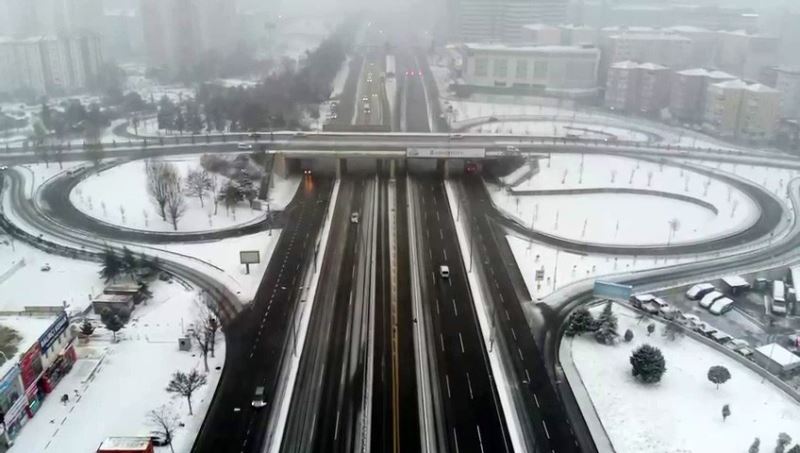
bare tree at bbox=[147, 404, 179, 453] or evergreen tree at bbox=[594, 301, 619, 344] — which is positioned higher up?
evergreen tree at bbox=[594, 301, 619, 344]

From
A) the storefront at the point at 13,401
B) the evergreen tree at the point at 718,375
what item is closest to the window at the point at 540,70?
the evergreen tree at the point at 718,375

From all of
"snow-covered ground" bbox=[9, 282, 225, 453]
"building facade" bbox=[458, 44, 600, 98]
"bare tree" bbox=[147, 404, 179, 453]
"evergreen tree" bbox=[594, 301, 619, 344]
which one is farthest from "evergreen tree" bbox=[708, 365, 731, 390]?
"building facade" bbox=[458, 44, 600, 98]

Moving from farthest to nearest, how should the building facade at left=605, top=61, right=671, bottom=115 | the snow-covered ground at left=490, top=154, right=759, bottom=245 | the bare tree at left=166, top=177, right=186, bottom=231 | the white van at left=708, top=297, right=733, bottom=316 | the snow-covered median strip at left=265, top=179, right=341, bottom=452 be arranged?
1. the building facade at left=605, top=61, right=671, bottom=115
2. the snow-covered ground at left=490, top=154, right=759, bottom=245
3. the bare tree at left=166, top=177, right=186, bottom=231
4. the white van at left=708, top=297, right=733, bottom=316
5. the snow-covered median strip at left=265, top=179, right=341, bottom=452

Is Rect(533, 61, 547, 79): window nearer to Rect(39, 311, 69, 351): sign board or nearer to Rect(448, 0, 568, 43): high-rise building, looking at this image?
Rect(448, 0, 568, 43): high-rise building

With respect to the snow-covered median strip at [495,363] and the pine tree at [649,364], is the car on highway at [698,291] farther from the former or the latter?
the snow-covered median strip at [495,363]

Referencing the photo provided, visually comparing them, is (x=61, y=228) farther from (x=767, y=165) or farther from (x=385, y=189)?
(x=767, y=165)

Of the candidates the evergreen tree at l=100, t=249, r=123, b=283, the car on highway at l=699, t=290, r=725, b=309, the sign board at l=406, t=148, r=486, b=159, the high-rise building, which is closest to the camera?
the car on highway at l=699, t=290, r=725, b=309

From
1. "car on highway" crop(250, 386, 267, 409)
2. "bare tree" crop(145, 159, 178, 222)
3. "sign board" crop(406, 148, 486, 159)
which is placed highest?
"sign board" crop(406, 148, 486, 159)
